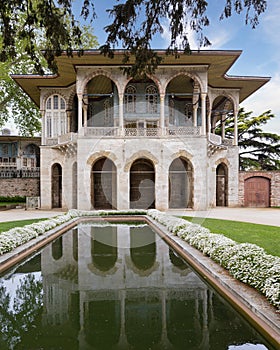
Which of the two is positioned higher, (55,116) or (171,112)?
(171,112)

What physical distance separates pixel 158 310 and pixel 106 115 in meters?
20.8

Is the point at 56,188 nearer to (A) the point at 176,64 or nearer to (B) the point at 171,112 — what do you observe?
(B) the point at 171,112

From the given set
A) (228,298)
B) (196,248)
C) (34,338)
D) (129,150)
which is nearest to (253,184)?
(129,150)

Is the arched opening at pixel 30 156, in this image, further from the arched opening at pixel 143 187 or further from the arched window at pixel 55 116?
the arched opening at pixel 143 187

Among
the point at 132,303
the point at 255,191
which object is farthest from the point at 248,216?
Result: the point at 132,303

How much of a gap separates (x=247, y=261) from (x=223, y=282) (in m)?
0.58

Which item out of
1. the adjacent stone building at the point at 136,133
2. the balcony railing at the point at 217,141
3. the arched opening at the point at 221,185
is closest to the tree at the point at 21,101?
the adjacent stone building at the point at 136,133

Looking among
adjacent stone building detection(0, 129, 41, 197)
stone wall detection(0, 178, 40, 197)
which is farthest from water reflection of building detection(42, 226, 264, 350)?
adjacent stone building detection(0, 129, 41, 197)

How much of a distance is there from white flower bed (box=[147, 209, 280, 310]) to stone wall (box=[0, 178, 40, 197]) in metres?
23.0

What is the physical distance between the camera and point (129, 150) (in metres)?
20.8

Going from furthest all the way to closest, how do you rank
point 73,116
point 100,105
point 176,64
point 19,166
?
point 19,166 < point 100,105 < point 73,116 < point 176,64

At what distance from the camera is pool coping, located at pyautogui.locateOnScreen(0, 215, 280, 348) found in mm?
4105

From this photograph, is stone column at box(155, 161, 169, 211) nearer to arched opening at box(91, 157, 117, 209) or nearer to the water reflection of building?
arched opening at box(91, 157, 117, 209)

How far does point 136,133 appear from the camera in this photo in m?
21.2
